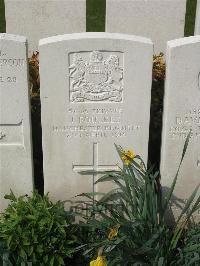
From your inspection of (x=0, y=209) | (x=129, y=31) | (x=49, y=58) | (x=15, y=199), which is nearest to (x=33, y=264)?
(x=15, y=199)

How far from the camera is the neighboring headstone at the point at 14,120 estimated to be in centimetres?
362

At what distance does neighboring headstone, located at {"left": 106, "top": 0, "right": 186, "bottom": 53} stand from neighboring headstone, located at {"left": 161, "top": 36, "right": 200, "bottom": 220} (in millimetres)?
2298

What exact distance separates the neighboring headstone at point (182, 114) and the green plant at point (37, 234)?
99 centimetres

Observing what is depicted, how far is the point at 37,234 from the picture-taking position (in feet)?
11.8

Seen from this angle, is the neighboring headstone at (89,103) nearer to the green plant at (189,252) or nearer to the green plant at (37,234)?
the green plant at (37,234)

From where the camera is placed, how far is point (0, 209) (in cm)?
428

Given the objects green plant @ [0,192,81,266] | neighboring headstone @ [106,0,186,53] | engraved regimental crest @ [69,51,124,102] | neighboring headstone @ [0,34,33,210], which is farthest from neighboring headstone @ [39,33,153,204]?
neighboring headstone @ [106,0,186,53]

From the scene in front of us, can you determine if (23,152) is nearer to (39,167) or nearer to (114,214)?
(39,167)

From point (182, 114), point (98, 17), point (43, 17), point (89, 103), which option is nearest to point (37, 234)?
point (89, 103)

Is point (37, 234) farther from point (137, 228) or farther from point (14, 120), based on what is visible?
point (14, 120)

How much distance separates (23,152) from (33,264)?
94cm

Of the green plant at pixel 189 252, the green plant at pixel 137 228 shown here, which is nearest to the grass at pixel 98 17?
the green plant at pixel 137 228

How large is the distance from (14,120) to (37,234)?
92cm

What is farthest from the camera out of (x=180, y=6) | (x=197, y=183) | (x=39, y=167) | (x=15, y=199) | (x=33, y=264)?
(x=180, y=6)
